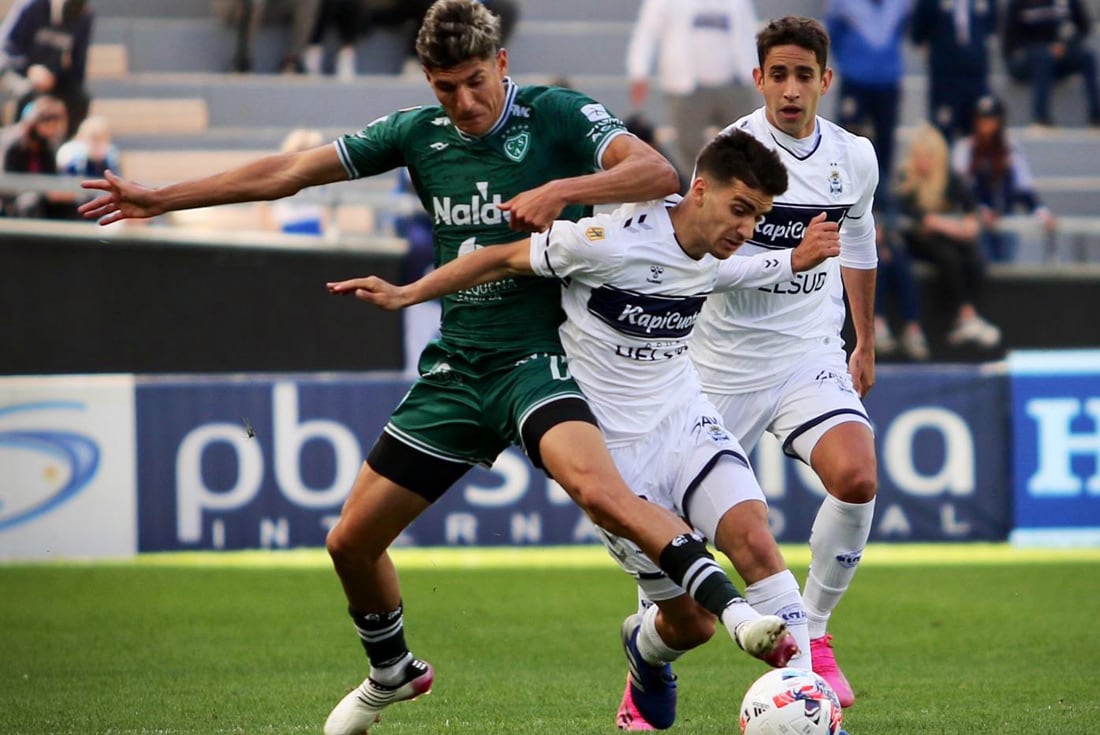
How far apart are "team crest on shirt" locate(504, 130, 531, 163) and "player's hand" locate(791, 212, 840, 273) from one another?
40.1 inches

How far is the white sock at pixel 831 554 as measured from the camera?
6816 millimetres

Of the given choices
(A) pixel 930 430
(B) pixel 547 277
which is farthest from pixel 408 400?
(A) pixel 930 430

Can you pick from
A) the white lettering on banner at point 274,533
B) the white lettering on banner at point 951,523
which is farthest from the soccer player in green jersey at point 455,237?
the white lettering on banner at point 951,523

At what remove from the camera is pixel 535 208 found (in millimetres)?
5645

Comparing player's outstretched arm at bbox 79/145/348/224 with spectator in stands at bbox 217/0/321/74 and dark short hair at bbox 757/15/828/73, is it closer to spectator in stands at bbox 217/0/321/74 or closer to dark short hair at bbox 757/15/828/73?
dark short hair at bbox 757/15/828/73

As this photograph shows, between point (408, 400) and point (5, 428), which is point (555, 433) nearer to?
point (408, 400)

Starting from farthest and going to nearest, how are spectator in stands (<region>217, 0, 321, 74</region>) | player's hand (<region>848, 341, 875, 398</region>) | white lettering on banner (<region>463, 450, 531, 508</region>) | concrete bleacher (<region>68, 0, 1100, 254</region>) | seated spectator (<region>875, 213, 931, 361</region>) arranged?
spectator in stands (<region>217, 0, 321, 74</region>), concrete bleacher (<region>68, 0, 1100, 254</region>), seated spectator (<region>875, 213, 931, 361</region>), white lettering on banner (<region>463, 450, 531, 508</region>), player's hand (<region>848, 341, 875, 398</region>)

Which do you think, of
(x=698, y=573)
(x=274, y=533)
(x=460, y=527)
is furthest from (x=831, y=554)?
(x=274, y=533)

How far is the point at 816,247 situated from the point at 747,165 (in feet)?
1.67

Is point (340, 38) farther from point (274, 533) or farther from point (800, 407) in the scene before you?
→ point (800, 407)

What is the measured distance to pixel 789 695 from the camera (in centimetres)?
531

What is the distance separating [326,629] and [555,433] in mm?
3941

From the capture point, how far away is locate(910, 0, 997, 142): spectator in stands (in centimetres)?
1625

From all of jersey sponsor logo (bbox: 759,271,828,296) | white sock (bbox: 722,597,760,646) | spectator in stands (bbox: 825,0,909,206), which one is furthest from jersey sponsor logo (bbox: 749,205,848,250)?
spectator in stands (bbox: 825,0,909,206)
